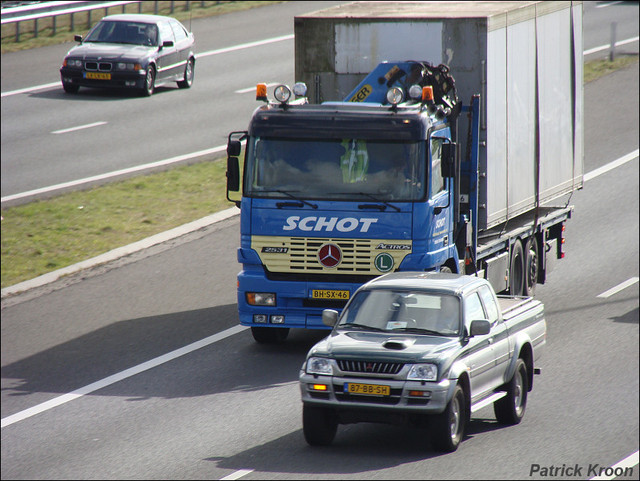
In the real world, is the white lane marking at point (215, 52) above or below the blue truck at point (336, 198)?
above

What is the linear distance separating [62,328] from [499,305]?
277 inches

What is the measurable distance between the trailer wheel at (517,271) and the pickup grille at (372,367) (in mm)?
7302

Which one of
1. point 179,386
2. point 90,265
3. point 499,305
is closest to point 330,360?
point 499,305

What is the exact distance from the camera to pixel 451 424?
33.2 feet

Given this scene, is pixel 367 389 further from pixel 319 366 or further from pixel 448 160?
pixel 448 160

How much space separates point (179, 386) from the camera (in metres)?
13.6

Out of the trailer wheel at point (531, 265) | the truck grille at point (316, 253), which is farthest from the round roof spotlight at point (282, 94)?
the trailer wheel at point (531, 265)

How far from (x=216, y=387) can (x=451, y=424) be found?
13.5ft

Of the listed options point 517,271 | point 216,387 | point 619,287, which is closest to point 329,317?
point 216,387

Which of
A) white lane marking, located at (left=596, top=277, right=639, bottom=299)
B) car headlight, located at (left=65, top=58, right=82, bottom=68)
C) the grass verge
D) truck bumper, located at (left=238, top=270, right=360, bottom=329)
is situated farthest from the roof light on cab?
car headlight, located at (left=65, top=58, right=82, bottom=68)

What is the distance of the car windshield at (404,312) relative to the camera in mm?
10797

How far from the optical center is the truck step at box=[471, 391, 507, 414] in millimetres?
10594

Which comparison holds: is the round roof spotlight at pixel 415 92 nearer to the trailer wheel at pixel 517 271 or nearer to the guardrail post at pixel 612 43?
the trailer wheel at pixel 517 271

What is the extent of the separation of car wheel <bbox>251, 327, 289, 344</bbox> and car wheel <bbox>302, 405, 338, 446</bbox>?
4774 millimetres
